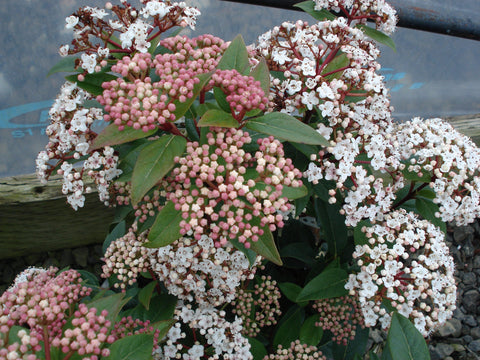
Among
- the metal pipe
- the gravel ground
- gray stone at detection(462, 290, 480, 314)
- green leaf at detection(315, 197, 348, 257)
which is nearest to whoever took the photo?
green leaf at detection(315, 197, 348, 257)

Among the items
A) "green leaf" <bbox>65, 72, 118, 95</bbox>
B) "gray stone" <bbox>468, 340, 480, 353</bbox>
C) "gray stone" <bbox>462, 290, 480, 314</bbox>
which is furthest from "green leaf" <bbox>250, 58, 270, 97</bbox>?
"gray stone" <bbox>462, 290, 480, 314</bbox>

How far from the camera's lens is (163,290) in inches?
76.9

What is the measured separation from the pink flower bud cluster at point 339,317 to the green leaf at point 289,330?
0.37ft

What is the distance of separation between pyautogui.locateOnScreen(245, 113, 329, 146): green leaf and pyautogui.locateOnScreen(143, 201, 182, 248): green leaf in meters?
0.35

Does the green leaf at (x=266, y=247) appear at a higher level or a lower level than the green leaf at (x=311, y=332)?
higher

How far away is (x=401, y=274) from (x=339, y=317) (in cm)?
49

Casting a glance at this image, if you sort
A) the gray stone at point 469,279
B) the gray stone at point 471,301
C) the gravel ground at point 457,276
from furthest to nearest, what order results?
1. the gray stone at point 469,279
2. the gray stone at point 471,301
3. the gravel ground at point 457,276

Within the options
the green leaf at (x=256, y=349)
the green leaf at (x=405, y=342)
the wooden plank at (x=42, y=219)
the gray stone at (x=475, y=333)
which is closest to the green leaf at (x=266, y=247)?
the green leaf at (x=405, y=342)

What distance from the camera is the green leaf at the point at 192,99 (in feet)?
3.90

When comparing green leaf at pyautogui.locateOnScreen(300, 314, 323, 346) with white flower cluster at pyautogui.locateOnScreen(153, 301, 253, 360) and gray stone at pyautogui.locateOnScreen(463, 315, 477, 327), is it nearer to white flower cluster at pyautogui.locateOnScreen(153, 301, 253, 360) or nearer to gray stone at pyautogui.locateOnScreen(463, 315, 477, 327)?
white flower cluster at pyautogui.locateOnScreen(153, 301, 253, 360)

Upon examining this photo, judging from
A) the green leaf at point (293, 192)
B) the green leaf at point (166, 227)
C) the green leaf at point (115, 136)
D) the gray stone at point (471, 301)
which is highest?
the green leaf at point (115, 136)

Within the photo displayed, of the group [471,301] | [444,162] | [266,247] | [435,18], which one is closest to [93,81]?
→ [266,247]

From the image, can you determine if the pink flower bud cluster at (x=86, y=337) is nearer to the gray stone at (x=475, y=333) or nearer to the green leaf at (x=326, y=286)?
the green leaf at (x=326, y=286)

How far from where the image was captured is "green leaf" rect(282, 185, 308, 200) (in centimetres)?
134
